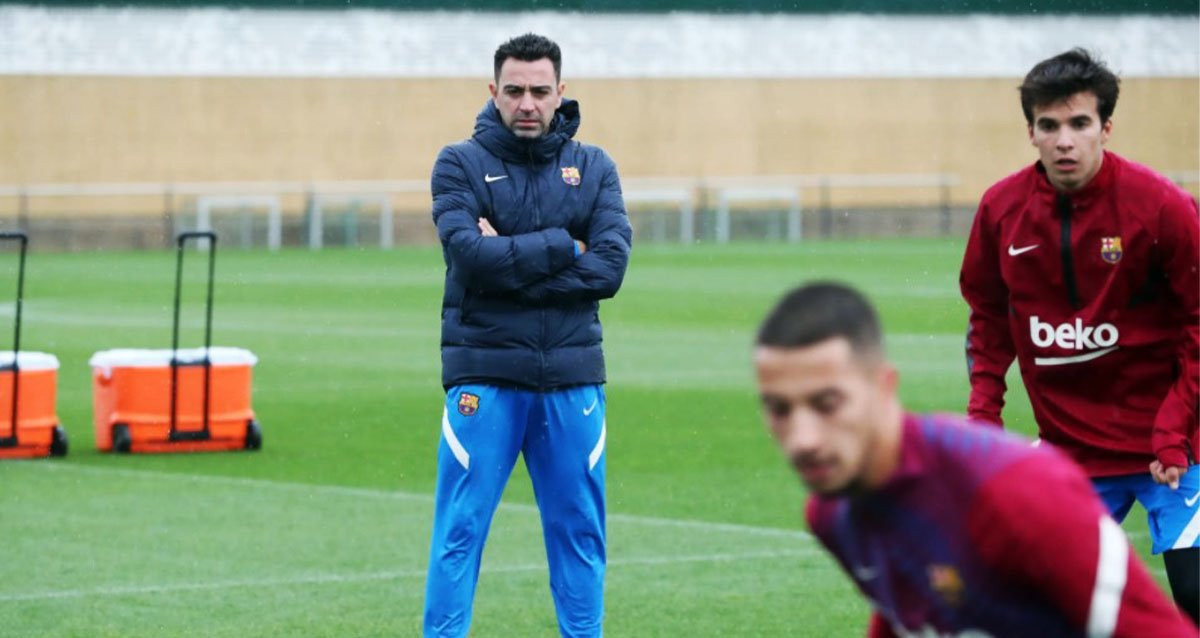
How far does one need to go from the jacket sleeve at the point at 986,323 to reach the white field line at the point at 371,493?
475 centimetres

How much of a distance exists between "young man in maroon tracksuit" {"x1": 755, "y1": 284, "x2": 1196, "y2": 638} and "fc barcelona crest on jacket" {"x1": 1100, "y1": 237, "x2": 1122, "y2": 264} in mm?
2810

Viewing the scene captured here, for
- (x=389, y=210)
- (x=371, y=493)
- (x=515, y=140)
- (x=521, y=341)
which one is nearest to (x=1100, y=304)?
(x=521, y=341)

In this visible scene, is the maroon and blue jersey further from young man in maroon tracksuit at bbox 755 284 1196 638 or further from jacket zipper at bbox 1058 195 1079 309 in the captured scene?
jacket zipper at bbox 1058 195 1079 309

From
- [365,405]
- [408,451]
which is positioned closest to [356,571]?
[408,451]

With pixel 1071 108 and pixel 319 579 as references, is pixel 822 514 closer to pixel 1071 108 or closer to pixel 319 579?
pixel 1071 108

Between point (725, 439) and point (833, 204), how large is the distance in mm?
36316

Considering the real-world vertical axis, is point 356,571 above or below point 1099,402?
below

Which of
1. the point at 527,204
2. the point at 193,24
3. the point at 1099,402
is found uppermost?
the point at 193,24

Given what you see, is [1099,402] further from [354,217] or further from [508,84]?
[354,217]

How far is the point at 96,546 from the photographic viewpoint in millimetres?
11492

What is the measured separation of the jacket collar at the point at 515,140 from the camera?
308 inches

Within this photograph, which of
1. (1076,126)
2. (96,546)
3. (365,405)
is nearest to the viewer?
(1076,126)

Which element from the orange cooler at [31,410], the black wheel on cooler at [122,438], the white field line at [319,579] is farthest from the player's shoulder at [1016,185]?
the black wheel on cooler at [122,438]

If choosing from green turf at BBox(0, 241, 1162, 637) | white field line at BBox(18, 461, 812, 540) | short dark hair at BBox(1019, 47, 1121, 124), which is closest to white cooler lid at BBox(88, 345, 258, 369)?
green turf at BBox(0, 241, 1162, 637)
